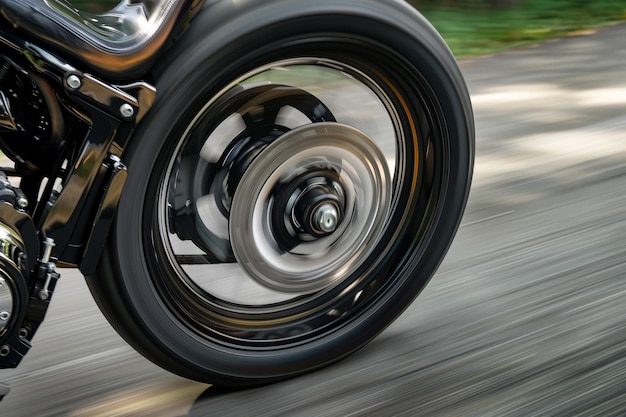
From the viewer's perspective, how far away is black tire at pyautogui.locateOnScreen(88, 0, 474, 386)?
6.30 ft

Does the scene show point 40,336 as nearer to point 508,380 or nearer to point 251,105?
point 251,105

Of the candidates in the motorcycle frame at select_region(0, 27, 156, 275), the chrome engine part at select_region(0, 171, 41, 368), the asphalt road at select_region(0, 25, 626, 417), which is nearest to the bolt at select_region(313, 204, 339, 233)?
the asphalt road at select_region(0, 25, 626, 417)

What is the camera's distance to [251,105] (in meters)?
2.10

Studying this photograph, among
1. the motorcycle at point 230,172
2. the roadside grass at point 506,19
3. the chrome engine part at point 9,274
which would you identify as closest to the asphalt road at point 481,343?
the motorcycle at point 230,172

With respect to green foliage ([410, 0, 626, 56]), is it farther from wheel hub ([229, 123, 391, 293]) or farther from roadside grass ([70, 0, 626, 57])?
wheel hub ([229, 123, 391, 293])

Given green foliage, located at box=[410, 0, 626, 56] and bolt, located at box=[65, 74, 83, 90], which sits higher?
green foliage, located at box=[410, 0, 626, 56]

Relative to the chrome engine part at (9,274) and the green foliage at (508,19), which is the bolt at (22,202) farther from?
the green foliage at (508,19)

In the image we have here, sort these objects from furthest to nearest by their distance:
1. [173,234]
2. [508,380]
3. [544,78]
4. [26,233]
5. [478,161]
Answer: [544,78]
[478,161]
[508,380]
[173,234]
[26,233]

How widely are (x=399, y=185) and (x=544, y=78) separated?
2.39 meters

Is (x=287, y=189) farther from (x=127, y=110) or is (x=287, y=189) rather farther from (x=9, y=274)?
Answer: (x=9, y=274)

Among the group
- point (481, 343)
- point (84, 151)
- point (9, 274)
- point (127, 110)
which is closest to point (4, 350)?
point (9, 274)

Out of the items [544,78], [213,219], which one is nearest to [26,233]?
[213,219]

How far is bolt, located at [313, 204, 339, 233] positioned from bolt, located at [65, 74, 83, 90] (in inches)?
25.5

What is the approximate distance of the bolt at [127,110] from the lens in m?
1.81
